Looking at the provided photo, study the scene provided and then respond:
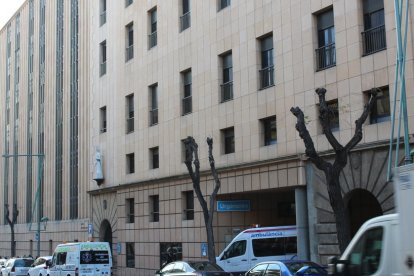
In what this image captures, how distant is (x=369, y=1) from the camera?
2445 cm

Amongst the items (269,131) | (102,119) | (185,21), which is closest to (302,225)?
(269,131)

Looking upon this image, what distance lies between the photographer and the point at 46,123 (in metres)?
55.8

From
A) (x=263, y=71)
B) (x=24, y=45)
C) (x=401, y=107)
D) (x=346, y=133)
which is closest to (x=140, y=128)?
(x=263, y=71)

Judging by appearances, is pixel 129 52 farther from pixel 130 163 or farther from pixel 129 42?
pixel 130 163

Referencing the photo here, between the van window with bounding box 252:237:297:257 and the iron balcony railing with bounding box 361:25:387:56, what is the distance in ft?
26.5

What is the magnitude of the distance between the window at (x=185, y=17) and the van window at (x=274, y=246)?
13.2 m

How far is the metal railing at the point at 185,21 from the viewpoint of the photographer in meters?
35.0

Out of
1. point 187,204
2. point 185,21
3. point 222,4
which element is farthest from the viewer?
point 185,21

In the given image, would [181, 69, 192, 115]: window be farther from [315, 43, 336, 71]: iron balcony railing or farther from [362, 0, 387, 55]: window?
[362, 0, 387, 55]: window

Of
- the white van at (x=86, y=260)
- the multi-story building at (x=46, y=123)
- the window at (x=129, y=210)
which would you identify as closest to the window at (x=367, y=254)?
the white van at (x=86, y=260)

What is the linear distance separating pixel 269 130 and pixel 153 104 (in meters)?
11.4

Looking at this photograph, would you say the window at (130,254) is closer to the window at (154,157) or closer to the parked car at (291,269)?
the window at (154,157)

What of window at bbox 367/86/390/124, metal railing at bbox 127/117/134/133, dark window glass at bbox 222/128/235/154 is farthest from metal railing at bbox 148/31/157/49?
window at bbox 367/86/390/124

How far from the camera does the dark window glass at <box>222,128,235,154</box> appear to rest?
31.2 m
